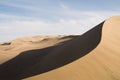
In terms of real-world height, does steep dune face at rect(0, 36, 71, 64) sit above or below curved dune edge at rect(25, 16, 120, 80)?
below

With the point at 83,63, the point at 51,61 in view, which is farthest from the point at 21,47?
the point at 83,63

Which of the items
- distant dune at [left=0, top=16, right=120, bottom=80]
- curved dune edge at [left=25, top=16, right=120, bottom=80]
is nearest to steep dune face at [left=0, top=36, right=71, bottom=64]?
distant dune at [left=0, top=16, right=120, bottom=80]

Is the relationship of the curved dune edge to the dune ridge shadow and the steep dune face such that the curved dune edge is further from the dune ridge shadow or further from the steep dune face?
the steep dune face

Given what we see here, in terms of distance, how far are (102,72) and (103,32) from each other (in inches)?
174

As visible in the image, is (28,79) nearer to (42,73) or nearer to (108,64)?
(42,73)

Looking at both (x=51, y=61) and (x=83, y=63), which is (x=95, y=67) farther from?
(x=51, y=61)

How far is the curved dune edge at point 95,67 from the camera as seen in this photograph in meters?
11.6

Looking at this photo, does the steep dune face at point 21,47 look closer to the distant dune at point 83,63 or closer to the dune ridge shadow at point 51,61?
the dune ridge shadow at point 51,61

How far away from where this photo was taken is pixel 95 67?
1227 cm

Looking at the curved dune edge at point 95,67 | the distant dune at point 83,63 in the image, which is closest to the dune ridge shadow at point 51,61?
the distant dune at point 83,63

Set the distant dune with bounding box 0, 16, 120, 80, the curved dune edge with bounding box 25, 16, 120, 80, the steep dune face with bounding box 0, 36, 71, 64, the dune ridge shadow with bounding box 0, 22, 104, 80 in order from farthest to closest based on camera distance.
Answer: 1. the steep dune face with bounding box 0, 36, 71, 64
2. the dune ridge shadow with bounding box 0, 22, 104, 80
3. the distant dune with bounding box 0, 16, 120, 80
4. the curved dune edge with bounding box 25, 16, 120, 80

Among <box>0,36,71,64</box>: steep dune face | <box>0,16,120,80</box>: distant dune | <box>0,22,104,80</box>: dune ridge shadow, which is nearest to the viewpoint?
<box>0,16,120,80</box>: distant dune

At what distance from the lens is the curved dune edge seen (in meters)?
11.6

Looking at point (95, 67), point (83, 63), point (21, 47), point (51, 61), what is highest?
point (83, 63)
